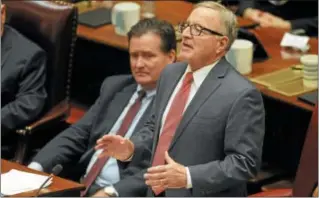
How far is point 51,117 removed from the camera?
4.04 metres

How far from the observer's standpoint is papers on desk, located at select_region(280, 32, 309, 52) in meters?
4.30

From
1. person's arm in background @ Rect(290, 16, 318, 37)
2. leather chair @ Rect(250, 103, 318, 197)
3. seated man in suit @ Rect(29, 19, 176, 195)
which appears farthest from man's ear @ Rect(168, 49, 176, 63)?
person's arm in background @ Rect(290, 16, 318, 37)

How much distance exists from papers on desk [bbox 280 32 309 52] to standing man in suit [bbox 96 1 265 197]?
1382 mm

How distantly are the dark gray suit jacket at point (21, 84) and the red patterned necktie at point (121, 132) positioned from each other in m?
0.55

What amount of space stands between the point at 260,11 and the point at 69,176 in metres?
1.93

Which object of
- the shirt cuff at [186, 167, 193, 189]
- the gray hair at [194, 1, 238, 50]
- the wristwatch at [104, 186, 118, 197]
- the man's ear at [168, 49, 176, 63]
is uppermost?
the gray hair at [194, 1, 238, 50]

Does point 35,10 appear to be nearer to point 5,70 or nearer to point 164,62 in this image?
point 5,70

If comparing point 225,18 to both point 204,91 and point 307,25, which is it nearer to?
point 204,91

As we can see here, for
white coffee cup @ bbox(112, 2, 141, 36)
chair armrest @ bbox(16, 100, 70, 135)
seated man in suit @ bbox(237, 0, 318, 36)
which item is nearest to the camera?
chair armrest @ bbox(16, 100, 70, 135)

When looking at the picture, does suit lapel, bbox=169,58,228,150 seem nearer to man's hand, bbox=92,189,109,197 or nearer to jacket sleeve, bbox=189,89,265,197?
jacket sleeve, bbox=189,89,265,197

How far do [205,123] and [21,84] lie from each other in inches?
54.2

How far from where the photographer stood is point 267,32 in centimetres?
460

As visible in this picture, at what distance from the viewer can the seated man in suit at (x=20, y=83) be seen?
3.96 metres

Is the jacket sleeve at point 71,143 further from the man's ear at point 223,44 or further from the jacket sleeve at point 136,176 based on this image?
the man's ear at point 223,44
